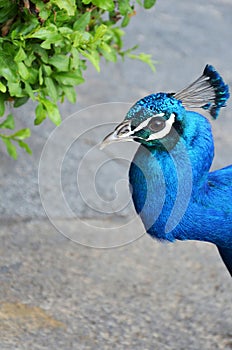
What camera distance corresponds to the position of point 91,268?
3.33 m

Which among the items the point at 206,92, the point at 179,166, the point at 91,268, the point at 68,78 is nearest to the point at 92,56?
the point at 68,78

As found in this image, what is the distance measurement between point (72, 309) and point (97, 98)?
188 cm

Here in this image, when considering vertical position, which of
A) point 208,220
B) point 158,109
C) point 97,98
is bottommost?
point 97,98

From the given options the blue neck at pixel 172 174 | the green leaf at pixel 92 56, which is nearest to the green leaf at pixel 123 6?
the green leaf at pixel 92 56

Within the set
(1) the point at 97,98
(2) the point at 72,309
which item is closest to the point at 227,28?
(1) the point at 97,98

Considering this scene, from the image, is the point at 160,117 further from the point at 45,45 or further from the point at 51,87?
the point at 51,87

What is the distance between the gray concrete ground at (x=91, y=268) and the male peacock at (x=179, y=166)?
0.69m

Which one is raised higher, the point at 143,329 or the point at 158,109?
the point at 158,109

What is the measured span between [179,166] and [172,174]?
0.10 feet

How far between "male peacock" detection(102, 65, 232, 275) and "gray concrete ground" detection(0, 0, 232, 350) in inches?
27.0

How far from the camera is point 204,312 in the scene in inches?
123

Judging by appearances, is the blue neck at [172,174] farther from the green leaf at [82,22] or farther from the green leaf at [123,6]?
the green leaf at [123,6]

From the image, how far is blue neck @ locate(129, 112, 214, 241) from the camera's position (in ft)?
7.25

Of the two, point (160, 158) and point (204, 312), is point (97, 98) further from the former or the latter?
point (160, 158)
